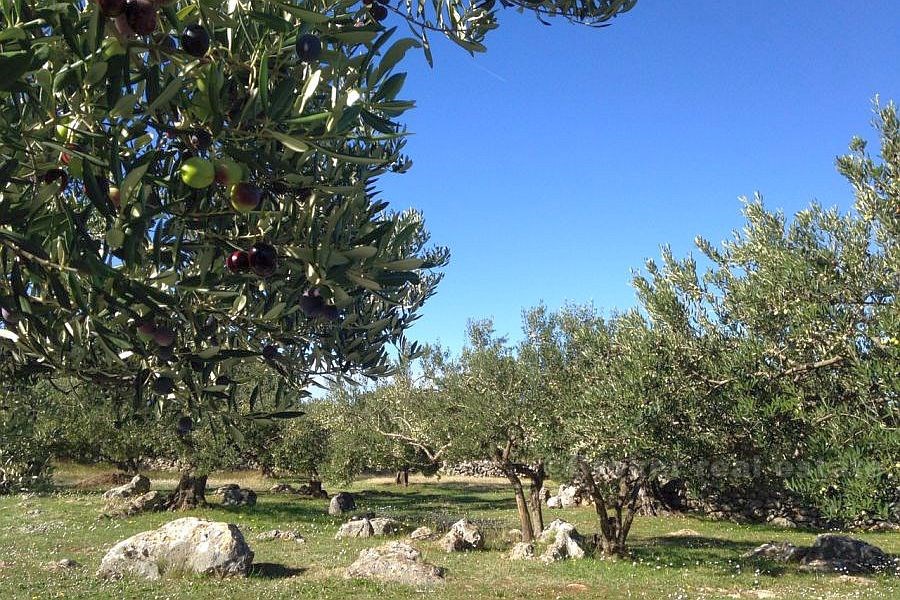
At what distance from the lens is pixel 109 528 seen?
77.9 ft

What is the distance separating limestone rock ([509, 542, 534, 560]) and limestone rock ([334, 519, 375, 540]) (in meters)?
6.14

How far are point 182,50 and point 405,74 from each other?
107cm

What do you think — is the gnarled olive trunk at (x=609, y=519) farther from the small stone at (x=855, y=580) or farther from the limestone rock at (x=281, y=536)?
the limestone rock at (x=281, y=536)

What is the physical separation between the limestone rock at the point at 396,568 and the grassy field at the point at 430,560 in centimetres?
48

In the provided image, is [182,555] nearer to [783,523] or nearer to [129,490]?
[129,490]

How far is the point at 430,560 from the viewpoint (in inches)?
711

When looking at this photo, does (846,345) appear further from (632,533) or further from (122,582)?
(632,533)

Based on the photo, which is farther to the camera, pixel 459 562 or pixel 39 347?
pixel 459 562

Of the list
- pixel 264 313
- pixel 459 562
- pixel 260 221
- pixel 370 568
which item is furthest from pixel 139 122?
pixel 459 562

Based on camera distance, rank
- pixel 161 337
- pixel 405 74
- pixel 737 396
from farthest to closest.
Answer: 1. pixel 737 396
2. pixel 161 337
3. pixel 405 74

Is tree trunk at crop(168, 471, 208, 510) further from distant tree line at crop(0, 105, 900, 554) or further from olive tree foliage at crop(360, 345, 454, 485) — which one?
distant tree line at crop(0, 105, 900, 554)

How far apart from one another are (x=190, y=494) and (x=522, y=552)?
17.8 m

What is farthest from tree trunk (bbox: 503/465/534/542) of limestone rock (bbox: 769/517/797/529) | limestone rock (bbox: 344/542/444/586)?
limestone rock (bbox: 769/517/797/529)

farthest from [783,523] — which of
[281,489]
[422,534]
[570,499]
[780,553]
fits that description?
[281,489]
